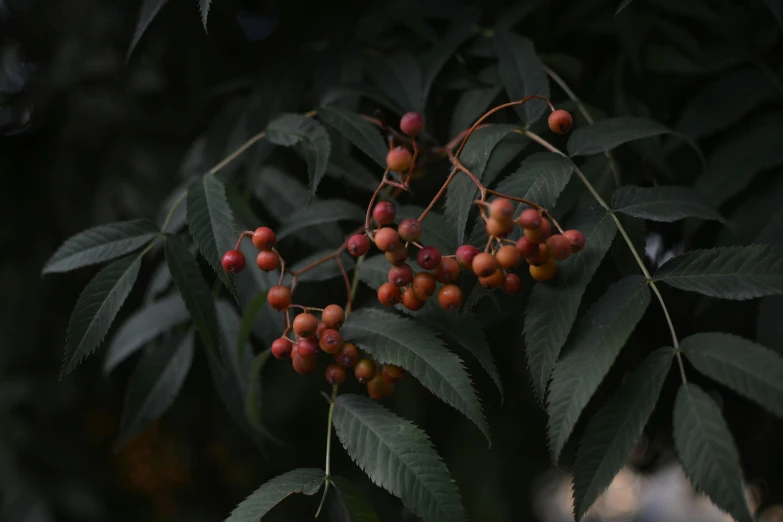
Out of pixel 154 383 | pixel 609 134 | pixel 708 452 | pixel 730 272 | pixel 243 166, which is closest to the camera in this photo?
pixel 708 452

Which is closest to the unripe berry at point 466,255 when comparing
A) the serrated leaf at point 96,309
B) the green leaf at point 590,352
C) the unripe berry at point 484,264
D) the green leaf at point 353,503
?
the unripe berry at point 484,264

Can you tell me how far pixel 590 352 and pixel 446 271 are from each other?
0.50ft

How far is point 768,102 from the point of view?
94cm

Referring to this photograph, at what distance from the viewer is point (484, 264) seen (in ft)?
1.93

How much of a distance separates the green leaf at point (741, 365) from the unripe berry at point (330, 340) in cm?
33

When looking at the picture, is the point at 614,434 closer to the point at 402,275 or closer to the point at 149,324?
the point at 402,275

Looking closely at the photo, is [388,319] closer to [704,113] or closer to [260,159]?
[260,159]

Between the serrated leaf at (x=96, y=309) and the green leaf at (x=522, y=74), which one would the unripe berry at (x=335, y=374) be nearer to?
the serrated leaf at (x=96, y=309)

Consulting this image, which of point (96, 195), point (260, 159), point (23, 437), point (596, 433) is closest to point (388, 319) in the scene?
point (596, 433)

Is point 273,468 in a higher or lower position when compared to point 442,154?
lower

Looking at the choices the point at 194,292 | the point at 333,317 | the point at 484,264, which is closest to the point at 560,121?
the point at 484,264

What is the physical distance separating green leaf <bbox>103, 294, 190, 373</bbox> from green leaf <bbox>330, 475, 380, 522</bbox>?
1.23ft

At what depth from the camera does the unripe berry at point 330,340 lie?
2.16 feet

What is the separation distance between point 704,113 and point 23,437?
1.48 metres
